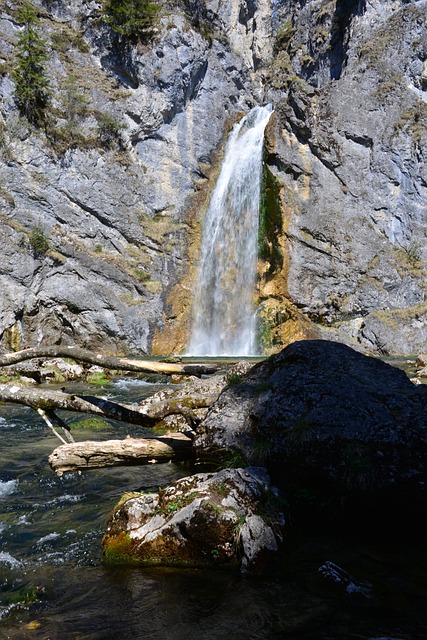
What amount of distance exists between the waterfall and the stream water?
25470 mm

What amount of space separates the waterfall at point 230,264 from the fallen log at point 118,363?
24.0 m

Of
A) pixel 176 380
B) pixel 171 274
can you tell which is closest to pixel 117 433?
pixel 176 380

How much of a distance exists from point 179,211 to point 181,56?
12.4 meters

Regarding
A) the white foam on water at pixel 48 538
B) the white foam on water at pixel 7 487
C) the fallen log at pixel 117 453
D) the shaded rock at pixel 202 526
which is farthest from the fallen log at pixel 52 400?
the shaded rock at pixel 202 526

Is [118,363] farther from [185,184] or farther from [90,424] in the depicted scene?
[185,184]

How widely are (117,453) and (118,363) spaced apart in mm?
1089

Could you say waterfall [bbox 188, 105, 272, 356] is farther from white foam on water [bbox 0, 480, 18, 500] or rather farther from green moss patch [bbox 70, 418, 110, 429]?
white foam on water [bbox 0, 480, 18, 500]

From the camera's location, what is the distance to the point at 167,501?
4.30m

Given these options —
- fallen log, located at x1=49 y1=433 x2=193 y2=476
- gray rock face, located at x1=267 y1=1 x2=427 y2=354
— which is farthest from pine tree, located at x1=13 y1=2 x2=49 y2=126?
fallen log, located at x1=49 y1=433 x2=193 y2=476

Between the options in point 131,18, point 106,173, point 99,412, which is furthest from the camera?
point 131,18

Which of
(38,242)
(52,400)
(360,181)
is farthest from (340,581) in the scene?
(360,181)

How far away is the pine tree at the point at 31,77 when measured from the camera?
30.7 metres

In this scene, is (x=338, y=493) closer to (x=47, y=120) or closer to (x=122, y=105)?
(x=47, y=120)

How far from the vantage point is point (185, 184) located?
35406 mm
